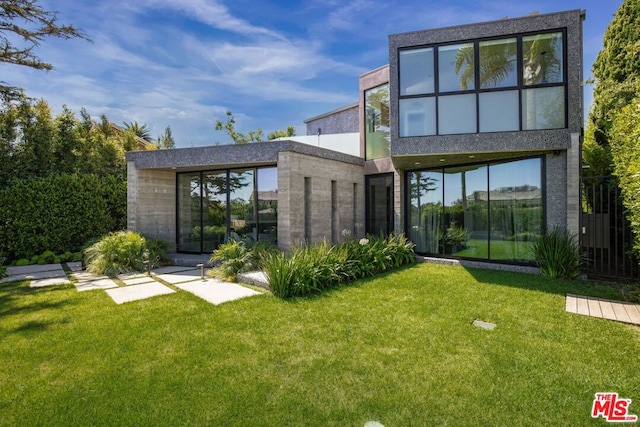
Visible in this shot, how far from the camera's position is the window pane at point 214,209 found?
1163 centimetres

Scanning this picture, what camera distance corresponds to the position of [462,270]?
31.1 feet

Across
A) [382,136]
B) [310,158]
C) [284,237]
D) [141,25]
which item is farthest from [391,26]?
[141,25]

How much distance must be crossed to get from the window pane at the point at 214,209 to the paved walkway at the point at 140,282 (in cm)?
179

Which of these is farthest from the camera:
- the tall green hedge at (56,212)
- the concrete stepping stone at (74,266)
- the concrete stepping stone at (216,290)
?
the tall green hedge at (56,212)

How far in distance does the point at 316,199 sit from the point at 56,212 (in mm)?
9515

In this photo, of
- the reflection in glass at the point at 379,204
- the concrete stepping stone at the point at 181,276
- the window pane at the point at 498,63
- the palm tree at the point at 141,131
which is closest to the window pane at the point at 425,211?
the reflection in glass at the point at 379,204

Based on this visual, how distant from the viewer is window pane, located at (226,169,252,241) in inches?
437

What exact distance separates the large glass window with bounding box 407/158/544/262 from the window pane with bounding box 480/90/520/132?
1.40m

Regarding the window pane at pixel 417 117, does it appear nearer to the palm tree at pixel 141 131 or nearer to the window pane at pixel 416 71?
the window pane at pixel 416 71

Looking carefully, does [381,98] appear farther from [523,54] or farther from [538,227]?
[538,227]

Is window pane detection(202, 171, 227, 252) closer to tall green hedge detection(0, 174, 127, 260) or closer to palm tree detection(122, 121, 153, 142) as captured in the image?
tall green hedge detection(0, 174, 127, 260)

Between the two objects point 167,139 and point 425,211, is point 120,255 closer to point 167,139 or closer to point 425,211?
point 425,211

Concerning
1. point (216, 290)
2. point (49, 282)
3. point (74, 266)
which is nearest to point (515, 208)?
point (216, 290)

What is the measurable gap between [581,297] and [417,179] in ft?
19.9
